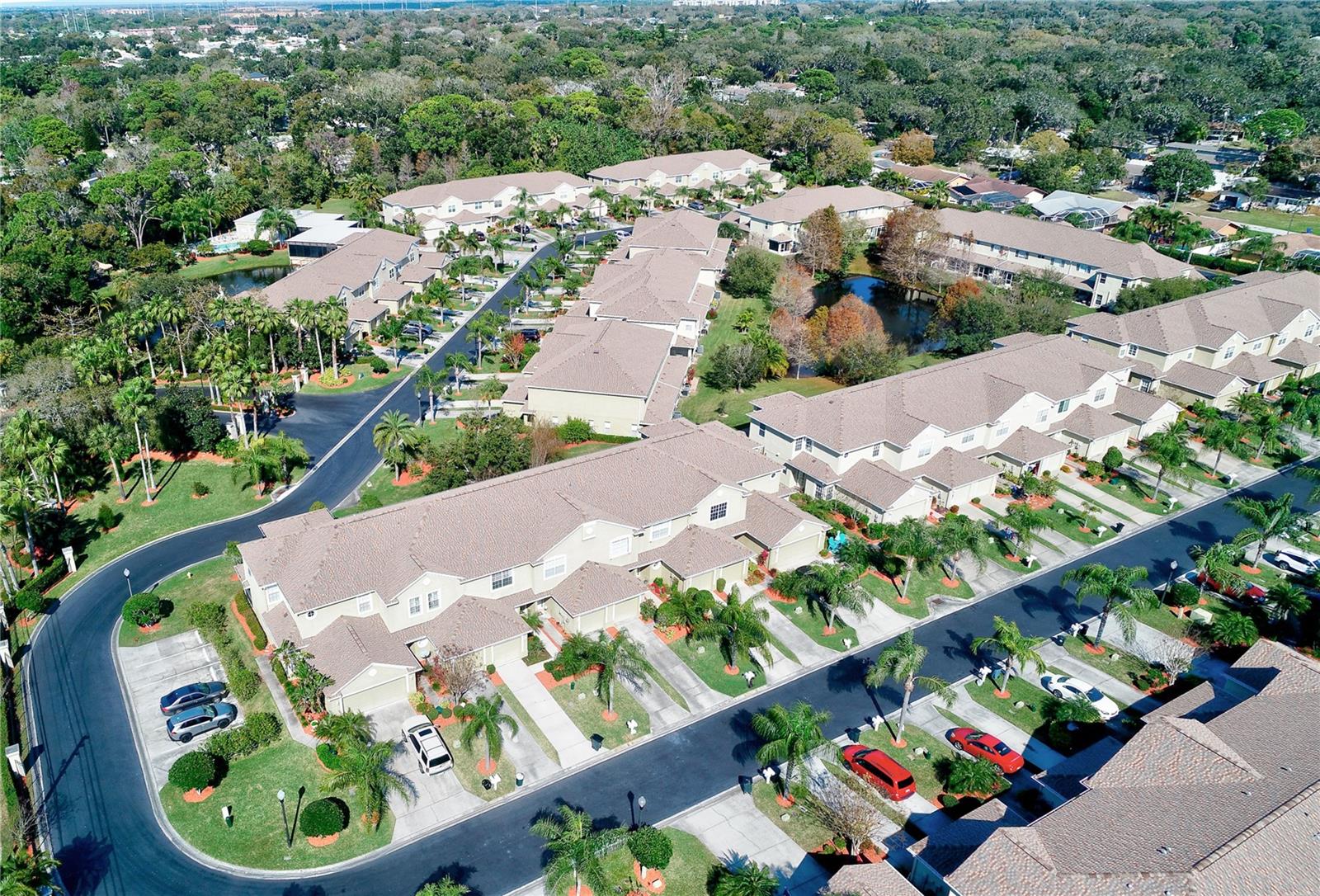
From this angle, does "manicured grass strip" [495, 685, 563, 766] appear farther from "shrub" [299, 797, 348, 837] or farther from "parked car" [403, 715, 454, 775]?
"shrub" [299, 797, 348, 837]

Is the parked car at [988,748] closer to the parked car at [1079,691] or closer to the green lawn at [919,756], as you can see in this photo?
the green lawn at [919,756]

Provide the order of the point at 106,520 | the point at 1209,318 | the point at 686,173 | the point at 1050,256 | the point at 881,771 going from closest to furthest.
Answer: the point at 881,771 < the point at 106,520 < the point at 1209,318 < the point at 1050,256 < the point at 686,173

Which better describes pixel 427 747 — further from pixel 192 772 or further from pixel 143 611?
pixel 143 611

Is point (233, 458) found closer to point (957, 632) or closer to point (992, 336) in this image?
point (957, 632)

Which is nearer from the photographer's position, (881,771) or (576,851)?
(576,851)

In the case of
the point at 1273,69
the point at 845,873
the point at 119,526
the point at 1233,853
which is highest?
the point at 1273,69

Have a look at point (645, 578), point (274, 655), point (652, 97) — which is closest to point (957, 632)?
point (645, 578)

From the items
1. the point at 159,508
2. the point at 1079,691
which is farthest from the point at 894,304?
the point at 159,508

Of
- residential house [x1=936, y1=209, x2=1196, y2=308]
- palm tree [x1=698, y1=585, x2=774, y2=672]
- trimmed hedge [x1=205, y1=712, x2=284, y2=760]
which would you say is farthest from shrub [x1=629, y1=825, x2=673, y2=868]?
residential house [x1=936, y1=209, x2=1196, y2=308]
